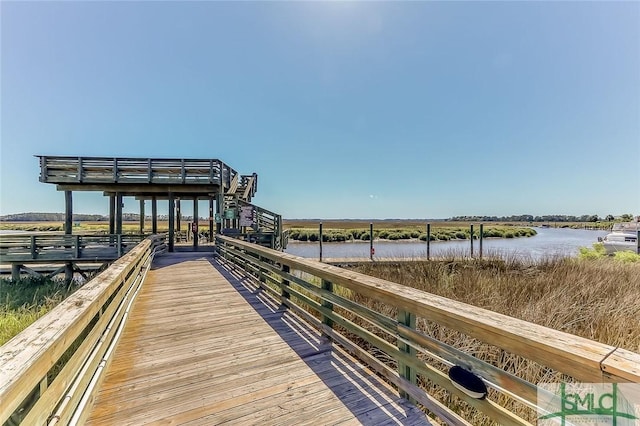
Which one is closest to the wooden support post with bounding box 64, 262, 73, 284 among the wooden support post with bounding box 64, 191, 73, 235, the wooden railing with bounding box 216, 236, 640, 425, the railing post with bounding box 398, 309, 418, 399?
the wooden support post with bounding box 64, 191, 73, 235

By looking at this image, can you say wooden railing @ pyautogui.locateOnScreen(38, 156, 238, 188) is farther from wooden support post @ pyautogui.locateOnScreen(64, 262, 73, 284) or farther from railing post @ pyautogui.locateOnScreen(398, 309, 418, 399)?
railing post @ pyautogui.locateOnScreen(398, 309, 418, 399)

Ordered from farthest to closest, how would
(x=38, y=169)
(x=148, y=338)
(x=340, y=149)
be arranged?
(x=340, y=149) < (x=38, y=169) < (x=148, y=338)

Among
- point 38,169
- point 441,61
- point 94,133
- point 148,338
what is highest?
point 441,61

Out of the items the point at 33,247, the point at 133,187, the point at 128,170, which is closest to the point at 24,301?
the point at 33,247

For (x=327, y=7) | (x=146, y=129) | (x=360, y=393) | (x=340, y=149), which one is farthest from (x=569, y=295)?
(x=146, y=129)

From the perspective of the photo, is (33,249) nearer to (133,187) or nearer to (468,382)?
(133,187)

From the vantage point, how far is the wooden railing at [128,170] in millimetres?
12289

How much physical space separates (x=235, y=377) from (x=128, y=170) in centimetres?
1316

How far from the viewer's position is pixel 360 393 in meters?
2.31

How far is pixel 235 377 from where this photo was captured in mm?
2562

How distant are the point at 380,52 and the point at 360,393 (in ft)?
36.0

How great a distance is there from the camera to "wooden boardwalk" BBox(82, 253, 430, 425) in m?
2.05

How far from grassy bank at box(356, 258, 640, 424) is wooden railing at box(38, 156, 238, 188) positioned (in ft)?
31.7

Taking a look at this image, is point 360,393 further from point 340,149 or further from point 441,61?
point 340,149
